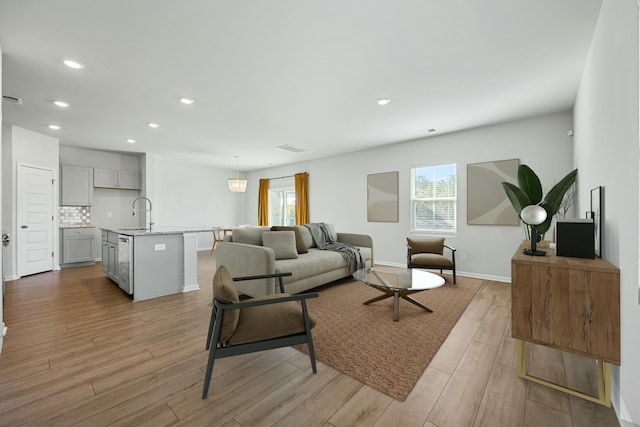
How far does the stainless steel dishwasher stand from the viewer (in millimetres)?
3392

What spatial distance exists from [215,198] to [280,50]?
667 cm

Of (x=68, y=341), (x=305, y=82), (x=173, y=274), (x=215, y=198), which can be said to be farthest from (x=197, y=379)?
(x=215, y=198)

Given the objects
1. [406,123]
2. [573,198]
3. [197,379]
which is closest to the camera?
[197,379]

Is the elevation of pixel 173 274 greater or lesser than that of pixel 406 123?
lesser

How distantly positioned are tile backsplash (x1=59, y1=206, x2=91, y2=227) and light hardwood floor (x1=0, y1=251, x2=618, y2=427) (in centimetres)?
392

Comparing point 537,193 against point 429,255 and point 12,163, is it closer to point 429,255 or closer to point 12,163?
point 429,255

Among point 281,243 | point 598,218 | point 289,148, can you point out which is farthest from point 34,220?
point 598,218

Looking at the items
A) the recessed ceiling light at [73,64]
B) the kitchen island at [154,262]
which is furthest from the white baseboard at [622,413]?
the recessed ceiling light at [73,64]

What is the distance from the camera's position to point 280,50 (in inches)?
93.2

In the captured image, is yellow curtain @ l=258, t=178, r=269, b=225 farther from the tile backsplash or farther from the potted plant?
the potted plant

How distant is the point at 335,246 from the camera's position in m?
4.50

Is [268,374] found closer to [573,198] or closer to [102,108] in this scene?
[102,108]

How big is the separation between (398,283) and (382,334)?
27.9 inches

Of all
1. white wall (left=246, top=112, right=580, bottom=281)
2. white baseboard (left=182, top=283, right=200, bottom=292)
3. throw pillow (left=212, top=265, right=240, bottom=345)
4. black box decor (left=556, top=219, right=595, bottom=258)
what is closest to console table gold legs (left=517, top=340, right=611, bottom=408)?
black box decor (left=556, top=219, right=595, bottom=258)
